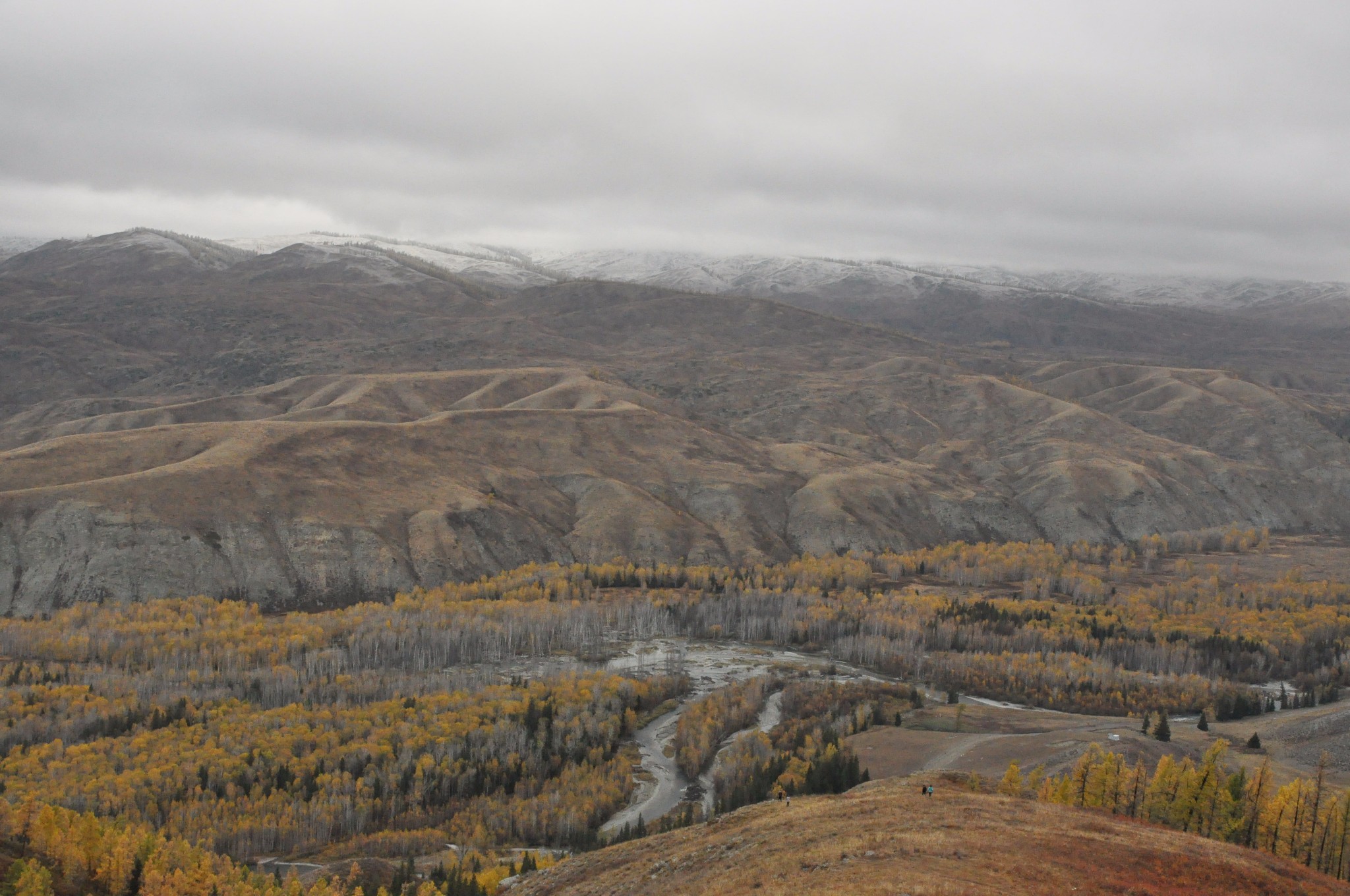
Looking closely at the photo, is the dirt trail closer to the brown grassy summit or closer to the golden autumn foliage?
the golden autumn foliage

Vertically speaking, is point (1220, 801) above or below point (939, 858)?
below

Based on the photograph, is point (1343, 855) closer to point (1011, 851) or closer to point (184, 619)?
point (1011, 851)

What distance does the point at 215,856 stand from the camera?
349 feet

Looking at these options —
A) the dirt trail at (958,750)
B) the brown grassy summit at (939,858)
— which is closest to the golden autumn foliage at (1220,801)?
the brown grassy summit at (939,858)

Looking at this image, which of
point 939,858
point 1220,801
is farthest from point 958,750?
point 939,858

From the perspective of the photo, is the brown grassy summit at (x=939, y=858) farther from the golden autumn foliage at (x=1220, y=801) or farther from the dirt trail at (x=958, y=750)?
the dirt trail at (x=958, y=750)

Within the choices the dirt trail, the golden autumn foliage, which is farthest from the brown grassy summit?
the dirt trail

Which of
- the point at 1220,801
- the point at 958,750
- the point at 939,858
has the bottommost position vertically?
the point at 958,750

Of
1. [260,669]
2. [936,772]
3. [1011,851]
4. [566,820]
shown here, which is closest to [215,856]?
[566,820]

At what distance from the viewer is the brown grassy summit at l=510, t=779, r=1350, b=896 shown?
5588 cm

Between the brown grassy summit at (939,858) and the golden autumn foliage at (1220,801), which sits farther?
the golden autumn foliage at (1220,801)

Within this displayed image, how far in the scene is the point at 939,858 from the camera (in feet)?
193

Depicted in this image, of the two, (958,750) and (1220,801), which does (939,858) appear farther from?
(958,750)

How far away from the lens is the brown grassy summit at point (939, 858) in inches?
2200
